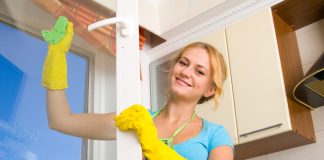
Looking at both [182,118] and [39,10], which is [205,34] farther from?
[39,10]

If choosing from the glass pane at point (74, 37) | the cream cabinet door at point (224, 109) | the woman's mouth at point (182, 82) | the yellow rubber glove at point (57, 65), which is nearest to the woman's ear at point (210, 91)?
the woman's mouth at point (182, 82)

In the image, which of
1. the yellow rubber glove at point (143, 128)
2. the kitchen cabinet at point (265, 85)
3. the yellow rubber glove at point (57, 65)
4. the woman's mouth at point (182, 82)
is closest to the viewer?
the yellow rubber glove at point (143, 128)

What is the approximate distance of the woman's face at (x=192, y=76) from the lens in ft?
4.48

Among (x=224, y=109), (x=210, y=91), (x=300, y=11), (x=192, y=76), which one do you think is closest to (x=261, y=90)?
(x=224, y=109)

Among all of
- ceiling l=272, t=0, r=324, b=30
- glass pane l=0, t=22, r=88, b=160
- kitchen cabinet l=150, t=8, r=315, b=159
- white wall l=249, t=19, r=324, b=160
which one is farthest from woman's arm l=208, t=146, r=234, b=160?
ceiling l=272, t=0, r=324, b=30

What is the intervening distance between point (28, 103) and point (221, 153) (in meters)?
0.63

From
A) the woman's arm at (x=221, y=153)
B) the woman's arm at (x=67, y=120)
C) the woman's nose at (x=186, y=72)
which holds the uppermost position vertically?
the woman's nose at (x=186, y=72)

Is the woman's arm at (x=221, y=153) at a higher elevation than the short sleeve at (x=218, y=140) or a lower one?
lower

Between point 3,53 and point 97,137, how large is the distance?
0.42m

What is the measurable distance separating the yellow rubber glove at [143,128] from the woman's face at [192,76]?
1.15 ft

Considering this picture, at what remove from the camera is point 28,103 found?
1283 millimetres

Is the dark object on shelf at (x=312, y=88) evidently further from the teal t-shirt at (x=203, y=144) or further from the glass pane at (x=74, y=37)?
the glass pane at (x=74, y=37)

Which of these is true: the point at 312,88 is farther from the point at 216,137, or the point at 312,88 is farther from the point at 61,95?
the point at 61,95

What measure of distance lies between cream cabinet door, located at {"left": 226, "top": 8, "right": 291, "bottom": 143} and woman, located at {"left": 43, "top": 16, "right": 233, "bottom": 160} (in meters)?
0.57
